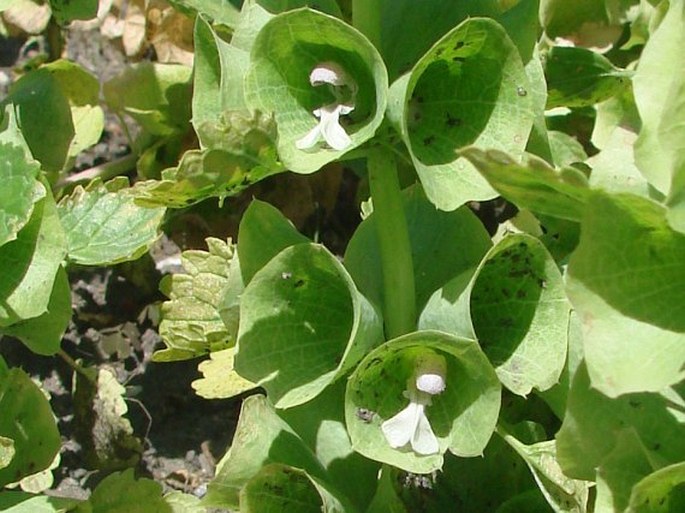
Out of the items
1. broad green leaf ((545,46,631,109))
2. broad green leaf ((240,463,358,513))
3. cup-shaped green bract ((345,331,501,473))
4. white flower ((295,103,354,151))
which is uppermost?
white flower ((295,103,354,151))

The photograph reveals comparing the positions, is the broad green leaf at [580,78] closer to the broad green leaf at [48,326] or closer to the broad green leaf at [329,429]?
the broad green leaf at [329,429]

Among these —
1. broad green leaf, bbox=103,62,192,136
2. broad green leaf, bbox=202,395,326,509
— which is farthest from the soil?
broad green leaf, bbox=202,395,326,509

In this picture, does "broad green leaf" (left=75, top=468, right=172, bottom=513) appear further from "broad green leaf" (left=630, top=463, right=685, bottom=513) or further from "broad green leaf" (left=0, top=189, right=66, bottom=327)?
"broad green leaf" (left=630, top=463, right=685, bottom=513)

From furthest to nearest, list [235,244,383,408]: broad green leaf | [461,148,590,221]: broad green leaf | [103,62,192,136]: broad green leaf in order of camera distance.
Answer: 1. [103,62,192,136]: broad green leaf
2. [235,244,383,408]: broad green leaf
3. [461,148,590,221]: broad green leaf

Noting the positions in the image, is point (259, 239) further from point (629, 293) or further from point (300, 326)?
point (629, 293)

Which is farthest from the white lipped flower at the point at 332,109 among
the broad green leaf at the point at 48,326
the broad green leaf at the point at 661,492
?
the broad green leaf at the point at 48,326

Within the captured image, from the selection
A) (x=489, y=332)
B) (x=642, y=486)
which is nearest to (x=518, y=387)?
(x=489, y=332)

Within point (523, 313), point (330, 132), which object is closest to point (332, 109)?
point (330, 132)
